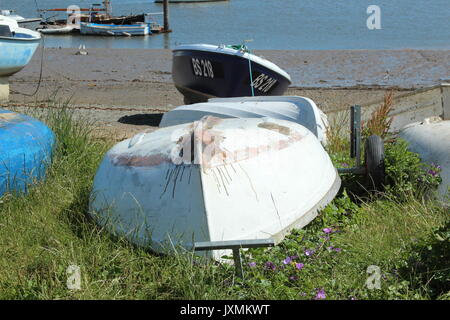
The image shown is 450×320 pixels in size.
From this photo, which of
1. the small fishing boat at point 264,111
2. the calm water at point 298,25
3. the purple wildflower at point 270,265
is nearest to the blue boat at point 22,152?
the small fishing boat at point 264,111

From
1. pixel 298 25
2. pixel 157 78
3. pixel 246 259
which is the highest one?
pixel 298 25

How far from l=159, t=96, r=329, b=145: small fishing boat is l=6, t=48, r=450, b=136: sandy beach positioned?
1.92 metres

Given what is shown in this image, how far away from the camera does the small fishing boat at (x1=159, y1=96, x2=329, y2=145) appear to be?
22.9 feet

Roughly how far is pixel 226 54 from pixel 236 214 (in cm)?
653

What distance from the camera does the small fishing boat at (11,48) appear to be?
12867mm

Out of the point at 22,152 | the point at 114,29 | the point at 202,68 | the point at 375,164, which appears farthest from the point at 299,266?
the point at 114,29

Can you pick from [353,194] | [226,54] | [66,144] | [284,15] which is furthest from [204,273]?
[284,15]

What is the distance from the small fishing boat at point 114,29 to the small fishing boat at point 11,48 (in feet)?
69.0

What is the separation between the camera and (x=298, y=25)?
35.9 meters

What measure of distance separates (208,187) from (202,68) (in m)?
6.93

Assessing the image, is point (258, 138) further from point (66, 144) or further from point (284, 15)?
point (284, 15)

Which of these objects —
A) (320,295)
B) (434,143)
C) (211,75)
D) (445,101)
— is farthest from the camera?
(211,75)

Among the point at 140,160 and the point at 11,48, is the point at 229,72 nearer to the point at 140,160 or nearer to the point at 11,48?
the point at 11,48

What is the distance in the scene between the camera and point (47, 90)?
593 inches
